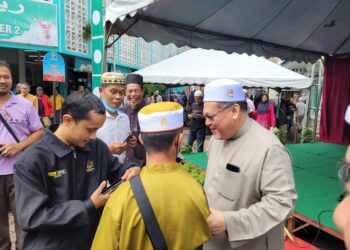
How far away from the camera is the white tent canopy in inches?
353

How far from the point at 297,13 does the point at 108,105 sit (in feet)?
14.2

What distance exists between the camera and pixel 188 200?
129 centimetres

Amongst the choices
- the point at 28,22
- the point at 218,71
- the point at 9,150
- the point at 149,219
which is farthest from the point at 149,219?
the point at 28,22

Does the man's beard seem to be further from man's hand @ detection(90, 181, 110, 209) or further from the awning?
the awning

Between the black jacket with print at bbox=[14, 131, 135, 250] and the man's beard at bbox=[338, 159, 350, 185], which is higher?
the man's beard at bbox=[338, 159, 350, 185]

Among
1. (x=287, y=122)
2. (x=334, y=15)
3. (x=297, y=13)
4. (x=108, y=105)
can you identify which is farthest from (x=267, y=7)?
(x=287, y=122)

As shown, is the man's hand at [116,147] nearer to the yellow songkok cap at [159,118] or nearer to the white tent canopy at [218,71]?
the yellow songkok cap at [159,118]

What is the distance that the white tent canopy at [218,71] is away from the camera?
8969mm

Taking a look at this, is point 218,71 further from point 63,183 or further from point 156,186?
point 156,186

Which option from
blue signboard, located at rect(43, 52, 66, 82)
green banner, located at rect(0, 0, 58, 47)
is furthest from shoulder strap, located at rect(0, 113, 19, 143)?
green banner, located at rect(0, 0, 58, 47)

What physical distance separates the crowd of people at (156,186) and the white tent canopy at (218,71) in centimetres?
700

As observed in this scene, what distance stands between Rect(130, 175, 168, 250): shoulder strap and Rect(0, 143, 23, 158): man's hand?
7.22 ft

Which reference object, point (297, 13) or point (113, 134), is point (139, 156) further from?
point (297, 13)

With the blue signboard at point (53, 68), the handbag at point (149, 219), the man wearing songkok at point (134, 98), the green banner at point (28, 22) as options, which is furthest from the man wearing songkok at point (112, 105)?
the green banner at point (28, 22)
